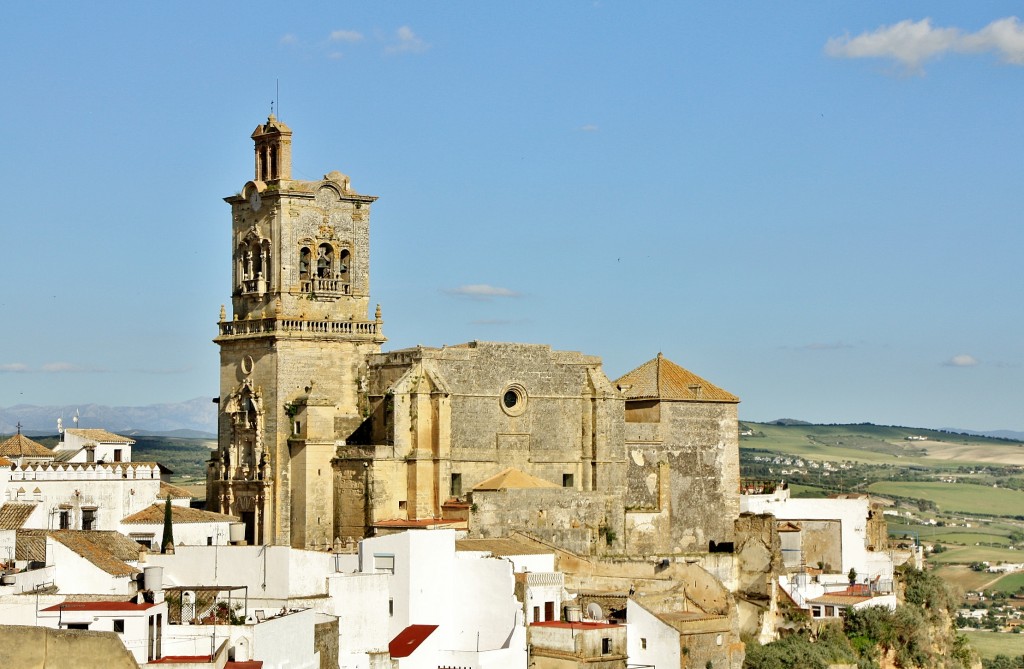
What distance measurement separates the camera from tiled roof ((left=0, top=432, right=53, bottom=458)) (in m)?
62.0

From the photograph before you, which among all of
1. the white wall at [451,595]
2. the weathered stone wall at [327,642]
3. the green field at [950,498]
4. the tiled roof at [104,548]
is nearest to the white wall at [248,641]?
the weathered stone wall at [327,642]

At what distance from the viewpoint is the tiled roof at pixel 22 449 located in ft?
203

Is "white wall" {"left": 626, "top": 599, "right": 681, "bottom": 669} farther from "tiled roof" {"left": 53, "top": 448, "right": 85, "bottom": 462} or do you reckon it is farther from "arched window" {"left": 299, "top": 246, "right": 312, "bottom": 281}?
"tiled roof" {"left": 53, "top": 448, "right": 85, "bottom": 462}

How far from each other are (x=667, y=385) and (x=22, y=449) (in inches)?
870

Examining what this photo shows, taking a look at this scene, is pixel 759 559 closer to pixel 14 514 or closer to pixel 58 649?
pixel 14 514

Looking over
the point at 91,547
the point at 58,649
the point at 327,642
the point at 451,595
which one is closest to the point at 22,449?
the point at 91,547

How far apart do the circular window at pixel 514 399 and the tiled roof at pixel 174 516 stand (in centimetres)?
983

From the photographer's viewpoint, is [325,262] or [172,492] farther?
[325,262]

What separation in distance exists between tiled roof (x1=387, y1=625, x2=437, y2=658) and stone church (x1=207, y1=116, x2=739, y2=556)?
11822mm

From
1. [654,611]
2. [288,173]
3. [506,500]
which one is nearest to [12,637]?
[654,611]

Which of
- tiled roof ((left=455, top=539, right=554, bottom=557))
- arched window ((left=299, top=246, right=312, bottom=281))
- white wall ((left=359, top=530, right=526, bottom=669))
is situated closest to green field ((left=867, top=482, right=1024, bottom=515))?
arched window ((left=299, top=246, right=312, bottom=281))

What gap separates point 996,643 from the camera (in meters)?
112

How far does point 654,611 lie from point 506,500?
767 cm

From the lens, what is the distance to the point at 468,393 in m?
62.8
